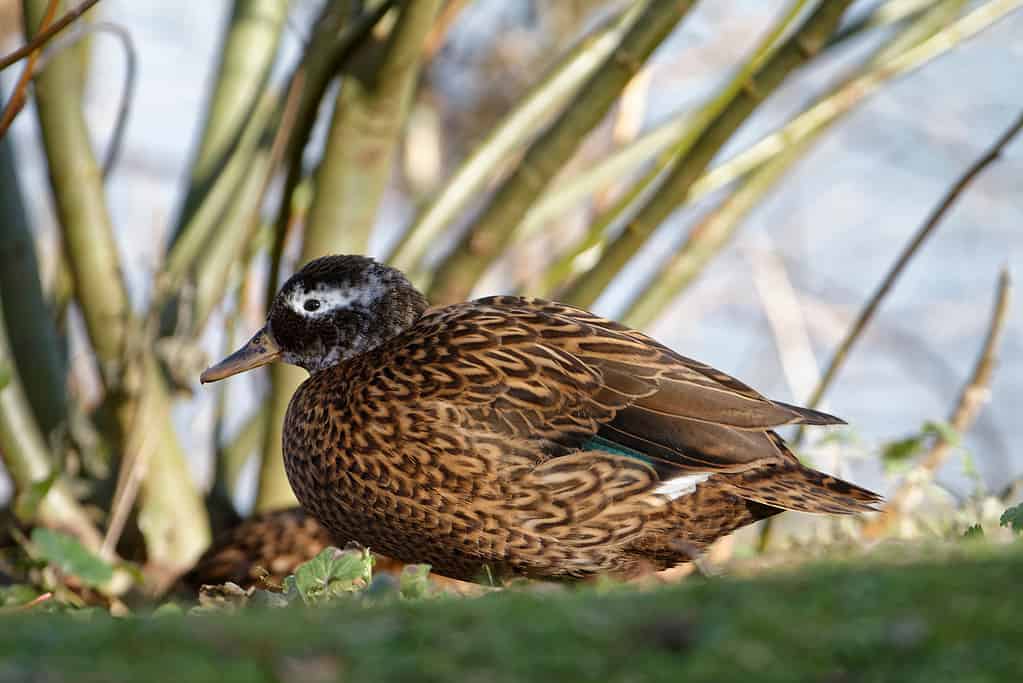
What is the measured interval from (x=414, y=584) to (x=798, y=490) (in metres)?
1.22

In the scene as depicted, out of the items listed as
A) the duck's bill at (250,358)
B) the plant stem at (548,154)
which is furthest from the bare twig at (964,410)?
the duck's bill at (250,358)

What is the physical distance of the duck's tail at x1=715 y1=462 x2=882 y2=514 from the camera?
3.52m

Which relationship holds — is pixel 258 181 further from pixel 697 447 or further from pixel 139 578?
pixel 697 447

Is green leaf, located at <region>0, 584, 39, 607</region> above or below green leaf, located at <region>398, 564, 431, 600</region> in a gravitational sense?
below

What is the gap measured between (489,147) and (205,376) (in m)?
1.53

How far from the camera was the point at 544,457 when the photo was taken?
11.4 ft

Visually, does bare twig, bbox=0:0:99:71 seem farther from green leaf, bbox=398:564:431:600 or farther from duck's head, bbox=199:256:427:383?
green leaf, bbox=398:564:431:600

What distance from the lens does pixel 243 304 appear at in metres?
5.68

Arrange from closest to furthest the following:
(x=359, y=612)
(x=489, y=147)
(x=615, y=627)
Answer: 1. (x=615, y=627)
2. (x=359, y=612)
3. (x=489, y=147)

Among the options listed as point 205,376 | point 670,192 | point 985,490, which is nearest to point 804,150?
point 670,192

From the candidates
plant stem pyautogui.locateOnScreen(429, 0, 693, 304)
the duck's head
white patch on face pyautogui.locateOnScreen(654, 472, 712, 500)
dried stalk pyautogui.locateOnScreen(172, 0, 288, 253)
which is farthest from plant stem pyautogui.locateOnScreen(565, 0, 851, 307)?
dried stalk pyautogui.locateOnScreen(172, 0, 288, 253)

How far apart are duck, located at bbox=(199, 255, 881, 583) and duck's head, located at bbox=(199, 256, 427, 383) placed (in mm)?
382

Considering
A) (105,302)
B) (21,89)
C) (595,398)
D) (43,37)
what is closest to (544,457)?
(595,398)

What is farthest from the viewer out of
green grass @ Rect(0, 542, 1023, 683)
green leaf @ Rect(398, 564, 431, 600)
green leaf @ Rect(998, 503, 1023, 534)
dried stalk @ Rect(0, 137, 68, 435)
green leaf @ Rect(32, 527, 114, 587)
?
dried stalk @ Rect(0, 137, 68, 435)
